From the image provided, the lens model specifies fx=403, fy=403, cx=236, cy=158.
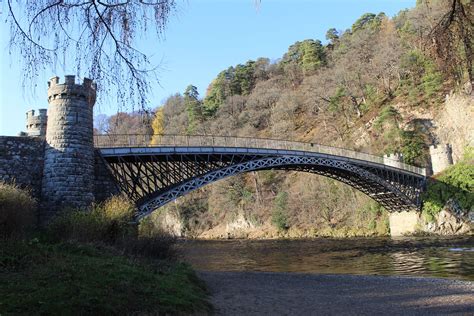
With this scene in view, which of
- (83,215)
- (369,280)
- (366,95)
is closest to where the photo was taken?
(369,280)

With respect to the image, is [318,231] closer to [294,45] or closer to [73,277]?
[73,277]

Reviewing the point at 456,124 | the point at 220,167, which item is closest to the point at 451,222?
the point at 456,124

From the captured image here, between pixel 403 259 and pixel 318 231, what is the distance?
21.2 m

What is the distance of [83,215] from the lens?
1554 cm

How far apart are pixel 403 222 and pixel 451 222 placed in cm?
469

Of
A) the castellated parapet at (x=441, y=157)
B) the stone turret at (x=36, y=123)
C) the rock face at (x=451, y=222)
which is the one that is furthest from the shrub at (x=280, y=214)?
the stone turret at (x=36, y=123)

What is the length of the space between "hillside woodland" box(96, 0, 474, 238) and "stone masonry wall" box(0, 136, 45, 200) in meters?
7.68

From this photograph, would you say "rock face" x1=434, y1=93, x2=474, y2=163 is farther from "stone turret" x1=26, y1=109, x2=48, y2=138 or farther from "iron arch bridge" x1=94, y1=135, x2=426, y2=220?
"stone turret" x1=26, y1=109, x2=48, y2=138

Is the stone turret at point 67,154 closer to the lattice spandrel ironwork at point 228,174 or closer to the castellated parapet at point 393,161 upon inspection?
the lattice spandrel ironwork at point 228,174

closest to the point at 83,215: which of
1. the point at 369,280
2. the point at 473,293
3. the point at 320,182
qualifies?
the point at 369,280

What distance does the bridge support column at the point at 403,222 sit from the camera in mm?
37969

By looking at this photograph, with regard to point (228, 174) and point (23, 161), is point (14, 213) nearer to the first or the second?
point (23, 161)

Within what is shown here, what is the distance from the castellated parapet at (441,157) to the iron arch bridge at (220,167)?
1594 mm

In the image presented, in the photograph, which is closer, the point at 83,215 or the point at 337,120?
Result: the point at 83,215
